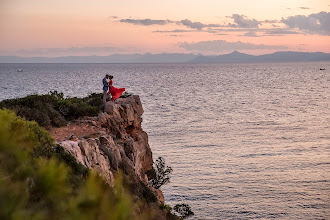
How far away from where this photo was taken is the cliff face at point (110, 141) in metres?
13.6

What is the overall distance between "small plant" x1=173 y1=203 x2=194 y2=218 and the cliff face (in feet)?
11.6

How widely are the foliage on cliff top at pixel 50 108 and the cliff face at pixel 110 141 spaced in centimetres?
66

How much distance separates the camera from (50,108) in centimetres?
1864

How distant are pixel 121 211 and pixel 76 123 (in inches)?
608

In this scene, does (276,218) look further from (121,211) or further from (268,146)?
(121,211)

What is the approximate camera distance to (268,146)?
132 feet

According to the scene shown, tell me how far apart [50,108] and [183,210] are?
11939 millimetres

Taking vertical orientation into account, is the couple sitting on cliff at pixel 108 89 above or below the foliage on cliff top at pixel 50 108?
above

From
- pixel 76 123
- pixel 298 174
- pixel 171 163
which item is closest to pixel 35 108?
pixel 76 123

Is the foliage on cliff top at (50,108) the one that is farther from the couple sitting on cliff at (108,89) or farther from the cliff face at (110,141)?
the couple sitting on cliff at (108,89)

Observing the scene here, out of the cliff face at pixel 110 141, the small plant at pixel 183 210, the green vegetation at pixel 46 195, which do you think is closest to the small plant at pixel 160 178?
the small plant at pixel 183 210

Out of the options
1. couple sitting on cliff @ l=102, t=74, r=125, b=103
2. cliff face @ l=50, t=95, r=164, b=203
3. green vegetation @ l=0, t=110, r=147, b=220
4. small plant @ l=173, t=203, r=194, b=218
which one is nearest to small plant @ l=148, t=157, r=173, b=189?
small plant @ l=173, t=203, r=194, b=218

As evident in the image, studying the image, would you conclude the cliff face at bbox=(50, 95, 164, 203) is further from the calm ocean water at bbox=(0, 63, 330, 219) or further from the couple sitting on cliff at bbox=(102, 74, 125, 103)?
the calm ocean water at bbox=(0, 63, 330, 219)

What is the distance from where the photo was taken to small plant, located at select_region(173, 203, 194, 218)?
80.9 ft
